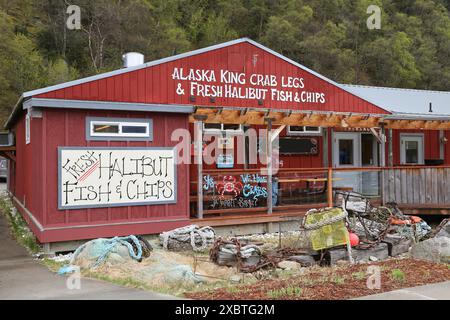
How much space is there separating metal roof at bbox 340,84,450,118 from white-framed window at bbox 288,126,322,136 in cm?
269

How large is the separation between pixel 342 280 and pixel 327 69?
40010 mm

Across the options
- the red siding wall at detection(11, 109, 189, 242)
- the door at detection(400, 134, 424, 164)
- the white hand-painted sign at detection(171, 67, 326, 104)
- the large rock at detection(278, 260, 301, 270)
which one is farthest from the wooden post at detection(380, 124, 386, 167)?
the large rock at detection(278, 260, 301, 270)

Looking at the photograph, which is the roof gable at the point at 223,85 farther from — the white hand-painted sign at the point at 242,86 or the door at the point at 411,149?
the door at the point at 411,149

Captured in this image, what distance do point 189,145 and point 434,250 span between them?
5699mm

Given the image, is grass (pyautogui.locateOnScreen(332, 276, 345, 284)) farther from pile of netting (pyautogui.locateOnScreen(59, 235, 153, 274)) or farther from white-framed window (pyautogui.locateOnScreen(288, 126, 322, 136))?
white-framed window (pyautogui.locateOnScreen(288, 126, 322, 136))

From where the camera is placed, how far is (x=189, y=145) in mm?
12164

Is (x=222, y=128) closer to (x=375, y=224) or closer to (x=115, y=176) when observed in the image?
(x=115, y=176)

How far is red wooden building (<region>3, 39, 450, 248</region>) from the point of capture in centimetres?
1072

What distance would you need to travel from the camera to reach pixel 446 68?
167 feet

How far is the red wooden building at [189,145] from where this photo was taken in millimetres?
10719

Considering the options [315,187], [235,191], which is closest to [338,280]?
[235,191]

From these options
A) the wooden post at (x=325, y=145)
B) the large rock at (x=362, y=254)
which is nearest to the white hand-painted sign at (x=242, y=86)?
the wooden post at (x=325, y=145)
